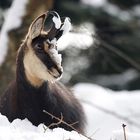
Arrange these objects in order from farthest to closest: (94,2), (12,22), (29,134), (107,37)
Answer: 1. (94,2)
2. (107,37)
3. (12,22)
4. (29,134)

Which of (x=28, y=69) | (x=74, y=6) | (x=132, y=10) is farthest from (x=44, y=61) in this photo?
(x=132, y=10)

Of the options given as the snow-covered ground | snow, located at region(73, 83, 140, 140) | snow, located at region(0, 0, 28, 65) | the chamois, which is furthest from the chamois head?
snow, located at region(0, 0, 28, 65)

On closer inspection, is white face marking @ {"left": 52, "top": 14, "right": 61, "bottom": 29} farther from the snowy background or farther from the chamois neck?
the snowy background

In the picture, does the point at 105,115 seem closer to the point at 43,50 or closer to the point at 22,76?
the point at 22,76

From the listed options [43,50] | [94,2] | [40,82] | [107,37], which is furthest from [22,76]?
[94,2]

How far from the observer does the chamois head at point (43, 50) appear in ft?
17.7

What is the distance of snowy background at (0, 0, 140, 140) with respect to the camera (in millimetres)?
4938

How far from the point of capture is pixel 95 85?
41.0 feet

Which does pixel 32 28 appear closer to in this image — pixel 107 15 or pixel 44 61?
pixel 44 61

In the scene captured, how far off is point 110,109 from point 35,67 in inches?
173

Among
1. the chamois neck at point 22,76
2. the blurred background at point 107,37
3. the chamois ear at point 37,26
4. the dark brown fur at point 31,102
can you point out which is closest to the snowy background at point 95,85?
the blurred background at point 107,37

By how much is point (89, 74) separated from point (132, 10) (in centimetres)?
165

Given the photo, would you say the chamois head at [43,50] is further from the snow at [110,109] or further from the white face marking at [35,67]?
the snow at [110,109]

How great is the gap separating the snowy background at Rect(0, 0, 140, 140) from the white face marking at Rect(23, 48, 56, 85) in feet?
1.14
